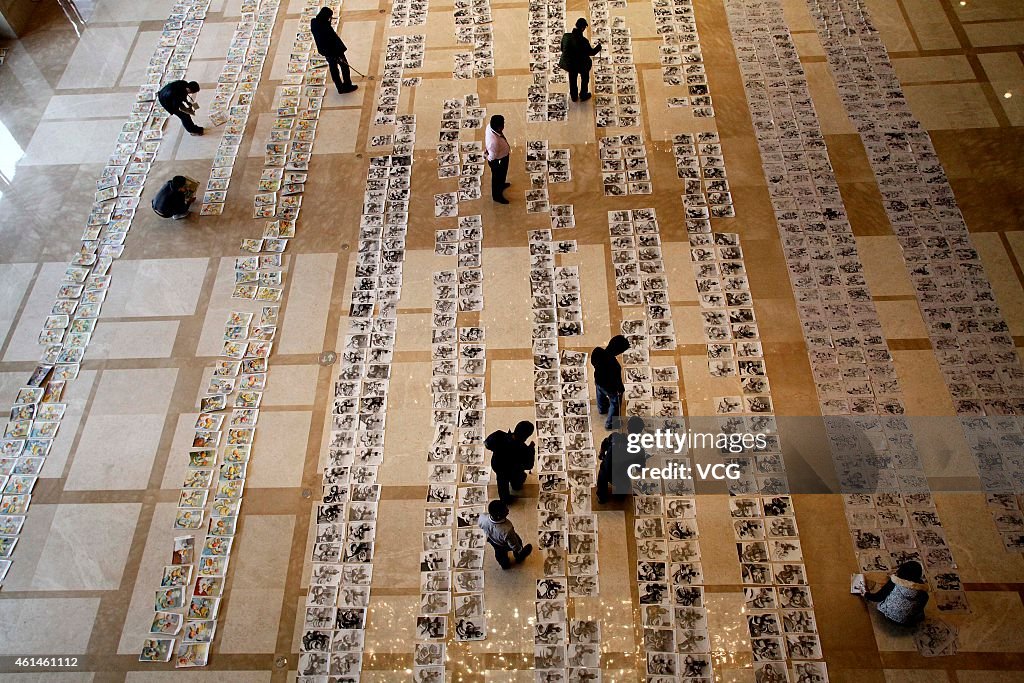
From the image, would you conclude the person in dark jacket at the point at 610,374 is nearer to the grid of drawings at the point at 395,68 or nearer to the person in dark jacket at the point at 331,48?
the grid of drawings at the point at 395,68

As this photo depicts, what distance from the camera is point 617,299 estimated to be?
32.1ft

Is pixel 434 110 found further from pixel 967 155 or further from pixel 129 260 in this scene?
pixel 967 155

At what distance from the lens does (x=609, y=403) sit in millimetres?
8562

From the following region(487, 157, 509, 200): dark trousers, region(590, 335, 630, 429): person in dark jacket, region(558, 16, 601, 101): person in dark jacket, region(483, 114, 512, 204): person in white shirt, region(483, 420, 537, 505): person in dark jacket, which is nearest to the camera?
region(483, 420, 537, 505): person in dark jacket

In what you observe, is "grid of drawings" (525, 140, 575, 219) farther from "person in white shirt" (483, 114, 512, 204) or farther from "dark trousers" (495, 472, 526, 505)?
"dark trousers" (495, 472, 526, 505)

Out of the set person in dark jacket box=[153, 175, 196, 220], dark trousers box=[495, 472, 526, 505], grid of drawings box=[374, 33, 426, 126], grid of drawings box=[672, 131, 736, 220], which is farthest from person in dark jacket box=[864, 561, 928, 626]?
person in dark jacket box=[153, 175, 196, 220]

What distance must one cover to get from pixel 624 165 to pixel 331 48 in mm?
5392

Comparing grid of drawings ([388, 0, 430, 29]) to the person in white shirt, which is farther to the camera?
grid of drawings ([388, 0, 430, 29])

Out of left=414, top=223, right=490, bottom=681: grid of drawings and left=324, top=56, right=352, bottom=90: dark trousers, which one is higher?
left=324, top=56, right=352, bottom=90: dark trousers

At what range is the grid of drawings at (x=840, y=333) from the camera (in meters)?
7.89

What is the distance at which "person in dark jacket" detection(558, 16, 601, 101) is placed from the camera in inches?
433

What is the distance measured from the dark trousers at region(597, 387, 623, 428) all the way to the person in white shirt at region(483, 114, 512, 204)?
12.7 ft

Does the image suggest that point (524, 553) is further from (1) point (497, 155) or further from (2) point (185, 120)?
(2) point (185, 120)

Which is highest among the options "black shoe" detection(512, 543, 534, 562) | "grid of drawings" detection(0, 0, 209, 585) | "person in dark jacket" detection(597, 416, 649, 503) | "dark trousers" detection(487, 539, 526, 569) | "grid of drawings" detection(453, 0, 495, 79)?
"grid of drawings" detection(453, 0, 495, 79)
